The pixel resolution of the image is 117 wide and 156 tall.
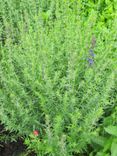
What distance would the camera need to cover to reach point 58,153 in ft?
6.59

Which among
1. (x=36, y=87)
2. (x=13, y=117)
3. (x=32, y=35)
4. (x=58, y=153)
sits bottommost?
(x=58, y=153)

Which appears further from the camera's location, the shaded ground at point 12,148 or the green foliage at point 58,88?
the shaded ground at point 12,148

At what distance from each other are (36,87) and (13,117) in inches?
10.1

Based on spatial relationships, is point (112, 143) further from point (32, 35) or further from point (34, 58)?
point (32, 35)

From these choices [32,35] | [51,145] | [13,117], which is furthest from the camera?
[32,35]

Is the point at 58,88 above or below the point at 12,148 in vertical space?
above

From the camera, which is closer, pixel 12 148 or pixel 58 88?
pixel 58 88

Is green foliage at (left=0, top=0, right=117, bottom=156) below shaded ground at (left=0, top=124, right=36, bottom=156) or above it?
above

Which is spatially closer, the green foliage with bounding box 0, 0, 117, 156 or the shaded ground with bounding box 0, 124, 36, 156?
the green foliage with bounding box 0, 0, 117, 156

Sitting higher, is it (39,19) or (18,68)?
(39,19)

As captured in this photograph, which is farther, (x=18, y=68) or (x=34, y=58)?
(x=18, y=68)

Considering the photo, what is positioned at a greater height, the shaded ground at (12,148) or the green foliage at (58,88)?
the green foliage at (58,88)

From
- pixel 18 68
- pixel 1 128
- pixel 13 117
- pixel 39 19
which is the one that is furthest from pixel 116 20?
pixel 1 128

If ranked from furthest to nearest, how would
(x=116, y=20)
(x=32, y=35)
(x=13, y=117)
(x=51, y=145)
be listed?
1. (x=32, y=35)
2. (x=116, y=20)
3. (x=13, y=117)
4. (x=51, y=145)
